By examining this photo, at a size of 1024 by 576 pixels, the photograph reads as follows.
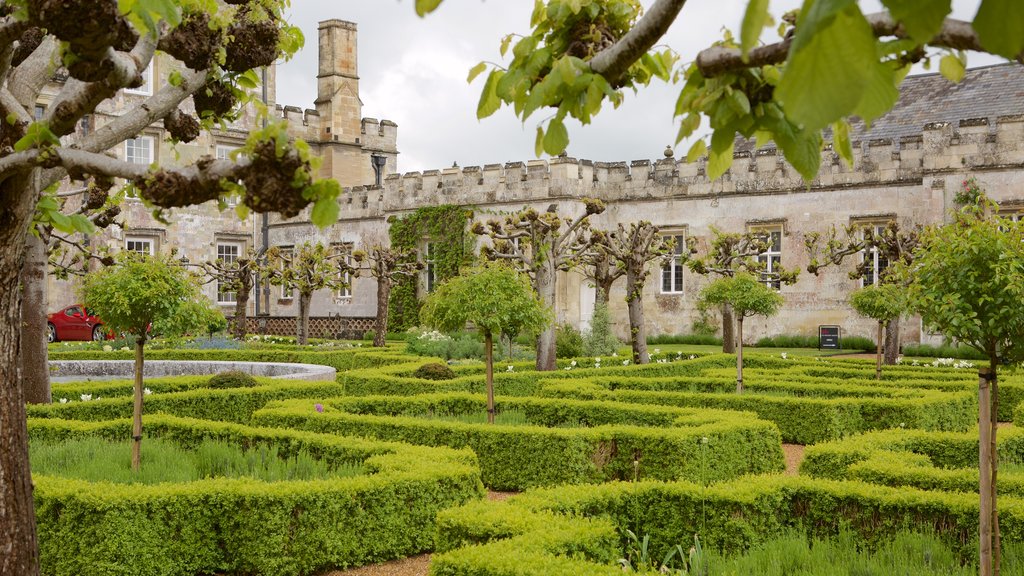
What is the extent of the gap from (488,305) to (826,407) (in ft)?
13.8

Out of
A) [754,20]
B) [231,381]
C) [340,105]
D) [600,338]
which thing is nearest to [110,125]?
[754,20]

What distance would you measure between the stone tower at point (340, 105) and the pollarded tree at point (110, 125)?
95.1ft

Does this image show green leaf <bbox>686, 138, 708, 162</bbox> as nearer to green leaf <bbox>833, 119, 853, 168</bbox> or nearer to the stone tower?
green leaf <bbox>833, 119, 853, 168</bbox>

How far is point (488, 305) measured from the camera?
36.7ft

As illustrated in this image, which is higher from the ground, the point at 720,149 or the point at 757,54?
the point at 757,54

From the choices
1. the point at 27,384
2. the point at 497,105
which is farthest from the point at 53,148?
the point at 27,384

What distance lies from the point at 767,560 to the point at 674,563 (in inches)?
36.9

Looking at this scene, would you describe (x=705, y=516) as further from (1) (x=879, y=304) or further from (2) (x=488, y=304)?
(1) (x=879, y=304)

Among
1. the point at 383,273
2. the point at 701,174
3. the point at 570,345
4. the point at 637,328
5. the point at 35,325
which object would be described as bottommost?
the point at 570,345

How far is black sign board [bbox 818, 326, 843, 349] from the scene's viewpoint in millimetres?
23219

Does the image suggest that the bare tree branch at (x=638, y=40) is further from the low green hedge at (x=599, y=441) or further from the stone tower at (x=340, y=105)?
the stone tower at (x=340, y=105)

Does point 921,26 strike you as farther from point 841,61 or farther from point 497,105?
point 497,105

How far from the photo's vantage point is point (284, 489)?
656cm

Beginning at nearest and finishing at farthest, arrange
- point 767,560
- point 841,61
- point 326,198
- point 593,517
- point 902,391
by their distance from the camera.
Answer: point 841,61
point 326,198
point 767,560
point 593,517
point 902,391
